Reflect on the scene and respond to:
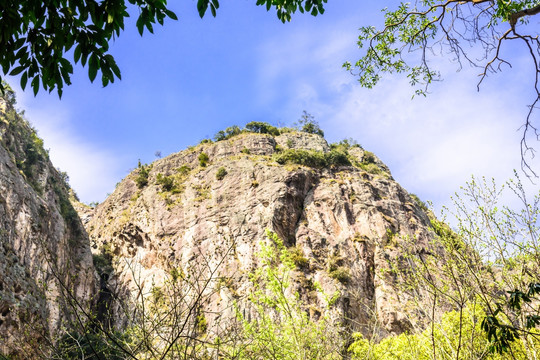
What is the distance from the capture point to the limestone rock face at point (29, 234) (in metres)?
20.0

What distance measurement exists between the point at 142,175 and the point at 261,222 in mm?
19996

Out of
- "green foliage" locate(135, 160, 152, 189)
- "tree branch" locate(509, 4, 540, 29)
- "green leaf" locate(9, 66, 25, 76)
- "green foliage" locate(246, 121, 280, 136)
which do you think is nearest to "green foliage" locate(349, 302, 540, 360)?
"tree branch" locate(509, 4, 540, 29)

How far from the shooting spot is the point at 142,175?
46.4 m

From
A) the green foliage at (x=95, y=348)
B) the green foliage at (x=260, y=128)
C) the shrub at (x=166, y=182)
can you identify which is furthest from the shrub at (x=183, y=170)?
the green foliage at (x=95, y=348)

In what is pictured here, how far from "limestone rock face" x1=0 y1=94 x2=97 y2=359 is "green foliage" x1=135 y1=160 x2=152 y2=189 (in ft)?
26.9

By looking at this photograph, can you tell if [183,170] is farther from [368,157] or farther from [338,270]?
[368,157]

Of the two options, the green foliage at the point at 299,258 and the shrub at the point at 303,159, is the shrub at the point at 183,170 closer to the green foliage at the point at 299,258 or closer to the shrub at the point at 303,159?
the shrub at the point at 303,159

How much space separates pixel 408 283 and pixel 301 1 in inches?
274

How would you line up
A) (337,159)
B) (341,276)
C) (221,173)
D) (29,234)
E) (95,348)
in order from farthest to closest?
1. (337,159)
2. (221,173)
3. (341,276)
4. (29,234)
5. (95,348)

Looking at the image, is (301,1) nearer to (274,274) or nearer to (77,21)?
(77,21)

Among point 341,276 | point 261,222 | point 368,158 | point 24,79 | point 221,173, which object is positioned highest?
point 368,158

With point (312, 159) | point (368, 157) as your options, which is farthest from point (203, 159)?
point (368, 157)

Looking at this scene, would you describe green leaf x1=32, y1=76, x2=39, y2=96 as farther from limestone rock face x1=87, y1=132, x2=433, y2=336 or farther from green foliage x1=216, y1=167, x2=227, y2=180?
green foliage x1=216, y1=167, x2=227, y2=180

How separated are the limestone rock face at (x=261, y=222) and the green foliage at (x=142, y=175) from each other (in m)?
0.17
